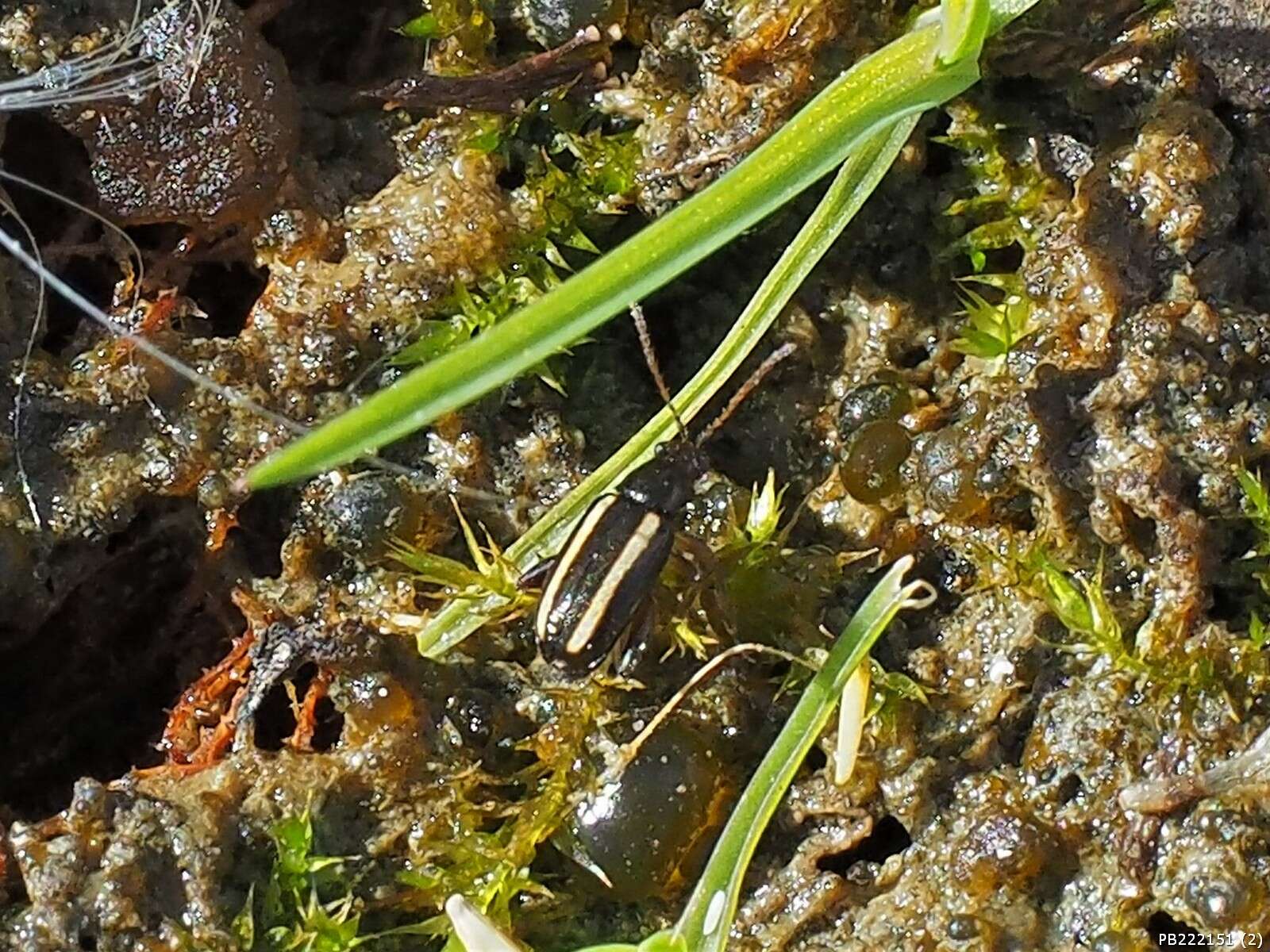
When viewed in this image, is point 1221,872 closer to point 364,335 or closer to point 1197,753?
point 1197,753

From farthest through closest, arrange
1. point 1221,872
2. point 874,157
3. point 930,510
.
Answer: point 930,510 < point 874,157 < point 1221,872

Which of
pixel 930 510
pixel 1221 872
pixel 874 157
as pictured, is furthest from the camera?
pixel 930 510

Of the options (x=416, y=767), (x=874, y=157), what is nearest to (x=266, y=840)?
(x=416, y=767)

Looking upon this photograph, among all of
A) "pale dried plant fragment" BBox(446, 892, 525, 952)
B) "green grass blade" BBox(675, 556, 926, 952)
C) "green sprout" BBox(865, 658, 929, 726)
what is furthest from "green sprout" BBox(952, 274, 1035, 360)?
"pale dried plant fragment" BBox(446, 892, 525, 952)

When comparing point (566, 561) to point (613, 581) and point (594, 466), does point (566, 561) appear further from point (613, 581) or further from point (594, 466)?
point (594, 466)

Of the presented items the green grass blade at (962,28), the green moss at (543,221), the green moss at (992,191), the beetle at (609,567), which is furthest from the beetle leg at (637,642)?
the green grass blade at (962,28)

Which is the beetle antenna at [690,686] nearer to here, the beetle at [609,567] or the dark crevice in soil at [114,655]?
the beetle at [609,567]
